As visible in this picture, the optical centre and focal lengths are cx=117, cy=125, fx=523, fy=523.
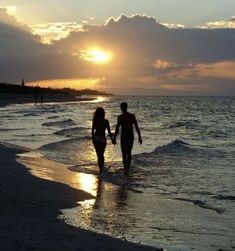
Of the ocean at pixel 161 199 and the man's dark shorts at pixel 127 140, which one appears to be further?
the man's dark shorts at pixel 127 140

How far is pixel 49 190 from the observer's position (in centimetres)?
998

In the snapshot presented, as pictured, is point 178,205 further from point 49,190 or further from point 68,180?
point 68,180

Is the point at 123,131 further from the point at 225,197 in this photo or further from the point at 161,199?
the point at 225,197

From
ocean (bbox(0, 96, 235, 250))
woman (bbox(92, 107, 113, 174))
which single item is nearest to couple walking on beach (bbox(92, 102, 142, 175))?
woman (bbox(92, 107, 113, 174))

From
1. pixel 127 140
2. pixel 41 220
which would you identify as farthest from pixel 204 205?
pixel 41 220

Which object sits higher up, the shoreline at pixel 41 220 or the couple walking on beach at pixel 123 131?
the couple walking on beach at pixel 123 131

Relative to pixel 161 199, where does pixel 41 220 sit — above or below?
above

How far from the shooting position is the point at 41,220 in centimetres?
725

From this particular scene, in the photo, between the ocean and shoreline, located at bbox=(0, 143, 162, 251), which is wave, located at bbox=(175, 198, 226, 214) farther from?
shoreline, located at bbox=(0, 143, 162, 251)

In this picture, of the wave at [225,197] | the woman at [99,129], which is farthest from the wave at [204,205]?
the woman at [99,129]

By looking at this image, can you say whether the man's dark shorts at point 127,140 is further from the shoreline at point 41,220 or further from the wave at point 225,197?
the wave at point 225,197

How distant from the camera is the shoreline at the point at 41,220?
6.01m

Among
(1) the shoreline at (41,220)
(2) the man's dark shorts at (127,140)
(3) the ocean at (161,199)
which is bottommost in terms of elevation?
(3) the ocean at (161,199)

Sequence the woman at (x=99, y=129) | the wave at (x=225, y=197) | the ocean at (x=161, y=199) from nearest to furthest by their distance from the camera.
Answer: the ocean at (x=161, y=199)
the wave at (x=225, y=197)
the woman at (x=99, y=129)
